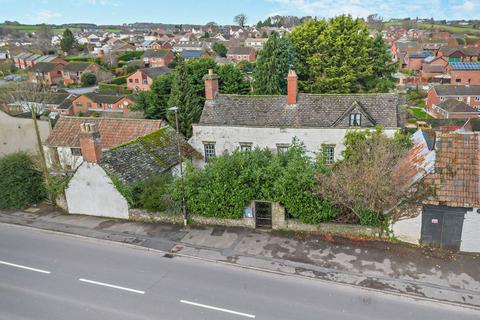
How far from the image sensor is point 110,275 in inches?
699

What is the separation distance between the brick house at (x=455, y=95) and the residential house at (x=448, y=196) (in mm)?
59000

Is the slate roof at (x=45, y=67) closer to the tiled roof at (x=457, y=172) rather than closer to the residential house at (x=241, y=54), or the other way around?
the residential house at (x=241, y=54)

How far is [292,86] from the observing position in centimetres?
2981

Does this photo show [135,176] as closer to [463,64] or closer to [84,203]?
[84,203]

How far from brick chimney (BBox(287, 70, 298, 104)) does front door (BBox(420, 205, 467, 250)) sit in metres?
14.6

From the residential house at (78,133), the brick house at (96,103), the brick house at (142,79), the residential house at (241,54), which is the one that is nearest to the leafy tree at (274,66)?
the residential house at (78,133)

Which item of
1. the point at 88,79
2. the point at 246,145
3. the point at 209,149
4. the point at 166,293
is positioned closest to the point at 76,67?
the point at 88,79

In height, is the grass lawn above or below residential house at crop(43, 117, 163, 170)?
below

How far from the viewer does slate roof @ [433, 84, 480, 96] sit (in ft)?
238

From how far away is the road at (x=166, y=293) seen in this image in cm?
1497

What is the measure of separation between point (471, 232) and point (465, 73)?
278ft

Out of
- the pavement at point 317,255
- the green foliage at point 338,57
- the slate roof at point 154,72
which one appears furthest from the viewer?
the slate roof at point 154,72

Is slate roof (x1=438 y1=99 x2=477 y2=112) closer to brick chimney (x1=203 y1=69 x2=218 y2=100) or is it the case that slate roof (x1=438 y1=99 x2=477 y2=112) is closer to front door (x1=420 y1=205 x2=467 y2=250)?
brick chimney (x1=203 y1=69 x2=218 y2=100)

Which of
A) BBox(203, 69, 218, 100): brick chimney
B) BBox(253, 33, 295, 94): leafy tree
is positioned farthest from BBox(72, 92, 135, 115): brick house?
BBox(203, 69, 218, 100): brick chimney
